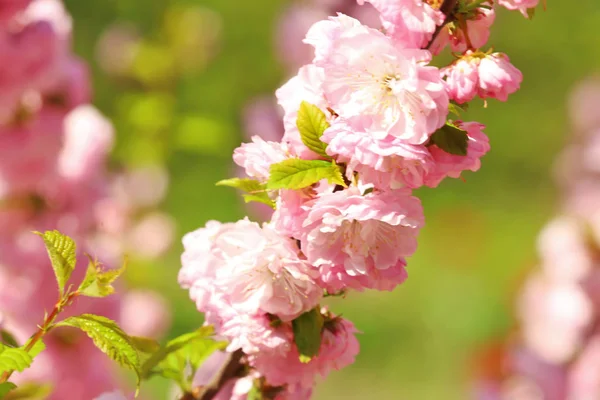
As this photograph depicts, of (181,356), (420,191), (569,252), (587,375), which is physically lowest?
(420,191)

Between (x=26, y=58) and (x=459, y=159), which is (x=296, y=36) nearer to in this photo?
(x=26, y=58)

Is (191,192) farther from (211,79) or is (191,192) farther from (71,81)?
(71,81)

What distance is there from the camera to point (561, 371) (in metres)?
1.59

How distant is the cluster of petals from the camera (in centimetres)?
54

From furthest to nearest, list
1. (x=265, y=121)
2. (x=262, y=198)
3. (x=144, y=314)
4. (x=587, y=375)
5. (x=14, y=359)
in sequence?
(x=144, y=314)
(x=265, y=121)
(x=587, y=375)
(x=262, y=198)
(x=14, y=359)

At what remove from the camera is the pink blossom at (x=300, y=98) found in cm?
57

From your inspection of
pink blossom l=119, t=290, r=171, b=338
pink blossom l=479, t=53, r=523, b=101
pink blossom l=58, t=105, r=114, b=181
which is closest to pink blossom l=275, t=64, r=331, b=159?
pink blossom l=479, t=53, r=523, b=101

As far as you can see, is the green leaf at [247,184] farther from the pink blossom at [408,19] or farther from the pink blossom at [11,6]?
the pink blossom at [11,6]

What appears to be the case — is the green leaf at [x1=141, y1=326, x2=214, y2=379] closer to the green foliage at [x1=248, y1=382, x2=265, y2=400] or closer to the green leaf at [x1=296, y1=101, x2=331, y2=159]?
the green foliage at [x1=248, y1=382, x2=265, y2=400]

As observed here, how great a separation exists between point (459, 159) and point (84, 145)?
123cm

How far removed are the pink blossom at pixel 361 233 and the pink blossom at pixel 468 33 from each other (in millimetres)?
112

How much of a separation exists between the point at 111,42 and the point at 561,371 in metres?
2.04

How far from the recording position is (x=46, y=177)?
1.55 m

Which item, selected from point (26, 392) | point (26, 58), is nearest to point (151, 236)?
point (26, 58)
